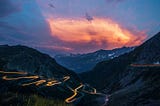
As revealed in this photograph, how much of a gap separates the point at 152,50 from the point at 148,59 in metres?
12.2

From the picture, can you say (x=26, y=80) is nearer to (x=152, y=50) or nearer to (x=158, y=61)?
(x=158, y=61)

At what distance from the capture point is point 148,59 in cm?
17800

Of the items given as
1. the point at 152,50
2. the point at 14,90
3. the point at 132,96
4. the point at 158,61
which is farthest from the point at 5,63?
the point at 152,50

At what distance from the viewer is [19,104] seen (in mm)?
50031

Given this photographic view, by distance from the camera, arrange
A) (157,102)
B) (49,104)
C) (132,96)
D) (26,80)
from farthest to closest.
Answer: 1. (26,80)
2. (132,96)
3. (157,102)
4. (49,104)

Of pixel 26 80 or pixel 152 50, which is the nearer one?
pixel 26 80

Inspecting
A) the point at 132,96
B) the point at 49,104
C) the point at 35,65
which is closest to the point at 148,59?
the point at 35,65

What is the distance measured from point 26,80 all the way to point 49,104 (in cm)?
3742

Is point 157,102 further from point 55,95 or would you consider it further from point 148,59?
point 148,59

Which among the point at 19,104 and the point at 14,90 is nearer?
the point at 19,104

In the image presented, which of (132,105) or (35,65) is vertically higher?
(35,65)

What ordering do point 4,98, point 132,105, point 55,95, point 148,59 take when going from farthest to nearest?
point 148,59
point 55,95
point 132,105
point 4,98

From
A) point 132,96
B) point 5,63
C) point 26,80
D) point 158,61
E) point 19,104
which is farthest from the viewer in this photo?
point 158,61

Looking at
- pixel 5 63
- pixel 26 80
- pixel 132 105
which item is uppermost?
pixel 5 63
